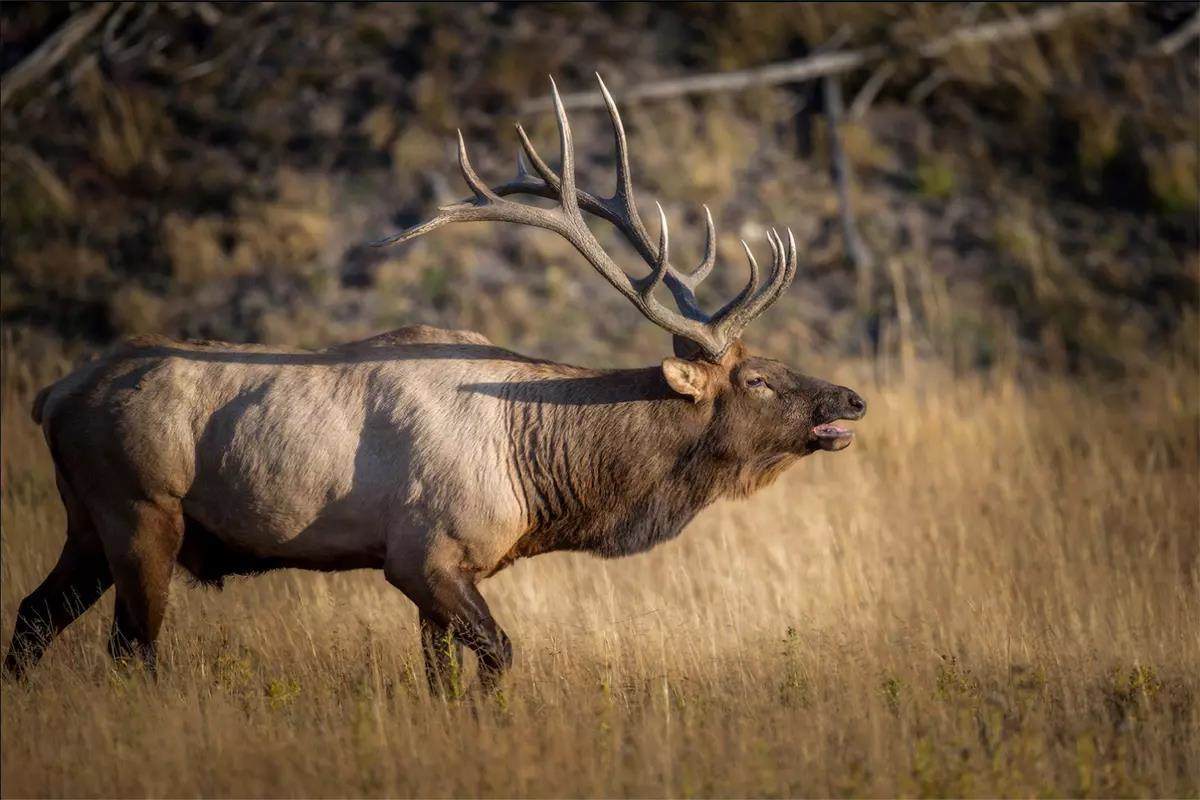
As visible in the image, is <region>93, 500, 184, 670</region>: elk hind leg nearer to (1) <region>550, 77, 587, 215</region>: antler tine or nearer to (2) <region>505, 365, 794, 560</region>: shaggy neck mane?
(2) <region>505, 365, 794, 560</region>: shaggy neck mane

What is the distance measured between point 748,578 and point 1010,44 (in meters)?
9.93

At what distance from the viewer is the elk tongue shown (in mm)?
6613

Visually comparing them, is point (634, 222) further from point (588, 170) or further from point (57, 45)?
point (57, 45)

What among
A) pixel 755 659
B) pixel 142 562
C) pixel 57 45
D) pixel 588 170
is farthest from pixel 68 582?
pixel 588 170

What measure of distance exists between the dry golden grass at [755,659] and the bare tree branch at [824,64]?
601 cm

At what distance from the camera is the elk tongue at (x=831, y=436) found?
6613 mm

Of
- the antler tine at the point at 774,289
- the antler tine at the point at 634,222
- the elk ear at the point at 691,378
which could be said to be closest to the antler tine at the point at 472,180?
the antler tine at the point at 634,222

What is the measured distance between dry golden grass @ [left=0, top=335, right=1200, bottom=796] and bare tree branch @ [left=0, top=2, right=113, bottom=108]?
391cm

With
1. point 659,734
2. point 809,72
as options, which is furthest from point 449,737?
point 809,72

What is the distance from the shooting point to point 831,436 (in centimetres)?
664

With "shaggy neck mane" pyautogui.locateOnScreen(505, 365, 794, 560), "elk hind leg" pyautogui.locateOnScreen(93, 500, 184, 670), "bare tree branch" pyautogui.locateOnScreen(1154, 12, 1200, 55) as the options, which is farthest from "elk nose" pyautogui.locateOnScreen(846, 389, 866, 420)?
"bare tree branch" pyautogui.locateOnScreen(1154, 12, 1200, 55)

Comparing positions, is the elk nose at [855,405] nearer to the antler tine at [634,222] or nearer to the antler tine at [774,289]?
the antler tine at [774,289]

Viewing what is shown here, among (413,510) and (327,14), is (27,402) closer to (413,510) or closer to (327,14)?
(413,510)

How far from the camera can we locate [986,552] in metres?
8.79
